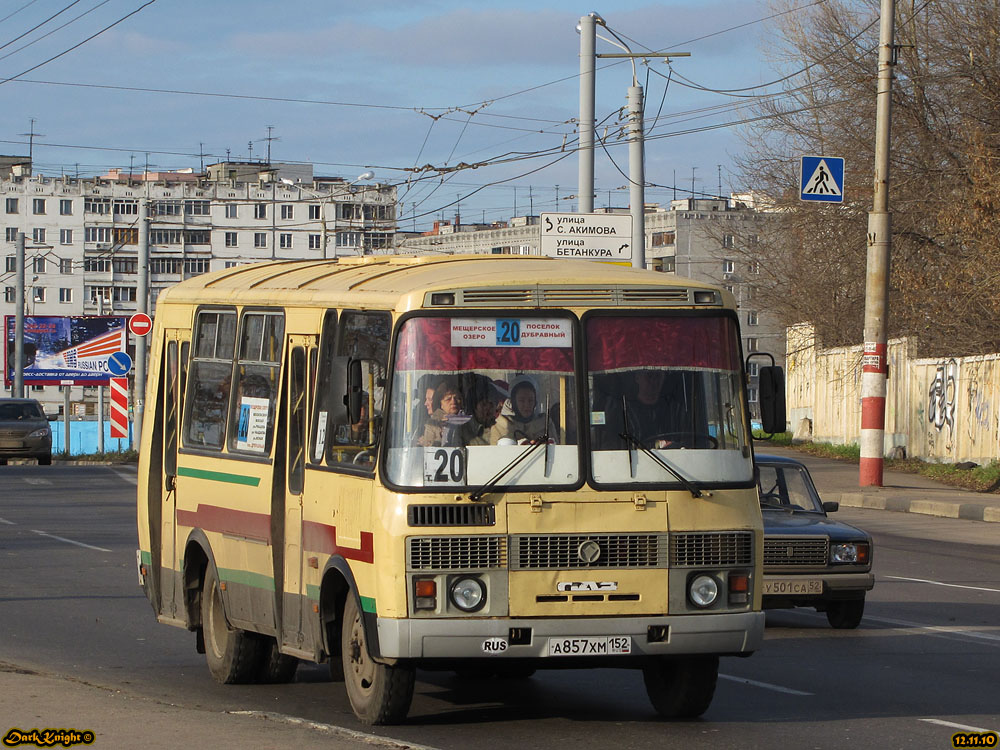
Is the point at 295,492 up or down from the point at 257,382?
down

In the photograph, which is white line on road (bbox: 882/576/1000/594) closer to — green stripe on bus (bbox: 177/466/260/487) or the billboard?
green stripe on bus (bbox: 177/466/260/487)

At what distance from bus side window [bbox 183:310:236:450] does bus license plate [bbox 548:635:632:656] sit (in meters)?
3.20

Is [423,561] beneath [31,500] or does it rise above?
→ above

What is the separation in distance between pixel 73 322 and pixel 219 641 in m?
76.7

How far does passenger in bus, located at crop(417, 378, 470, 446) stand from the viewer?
8.22 meters

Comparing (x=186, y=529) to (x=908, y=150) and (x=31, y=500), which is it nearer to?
(x=31, y=500)

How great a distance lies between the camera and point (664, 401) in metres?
8.52

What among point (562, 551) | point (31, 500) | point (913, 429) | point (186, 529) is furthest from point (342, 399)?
point (913, 429)

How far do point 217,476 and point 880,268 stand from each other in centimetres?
1923

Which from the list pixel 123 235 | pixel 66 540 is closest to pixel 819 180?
pixel 66 540

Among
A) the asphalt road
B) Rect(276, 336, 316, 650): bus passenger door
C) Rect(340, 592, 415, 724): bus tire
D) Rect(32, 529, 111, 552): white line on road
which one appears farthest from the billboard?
Rect(340, 592, 415, 724): bus tire

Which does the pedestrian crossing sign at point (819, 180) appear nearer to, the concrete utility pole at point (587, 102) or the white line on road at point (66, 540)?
the concrete utility pole at point (587, 102)

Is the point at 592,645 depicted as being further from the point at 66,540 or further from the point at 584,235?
the point at 584,235

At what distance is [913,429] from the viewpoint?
34875 millimetres
